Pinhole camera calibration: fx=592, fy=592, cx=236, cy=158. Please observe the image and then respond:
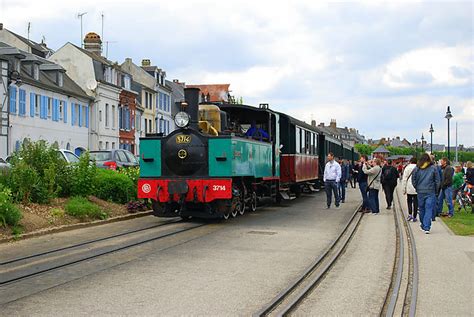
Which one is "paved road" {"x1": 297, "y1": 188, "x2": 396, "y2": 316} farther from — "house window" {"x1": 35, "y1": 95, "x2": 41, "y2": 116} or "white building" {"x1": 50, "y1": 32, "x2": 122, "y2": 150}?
"white building" {"x1": 50, "y1": 32, "x2": 122, "y2": 150}

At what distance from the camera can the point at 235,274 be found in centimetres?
818

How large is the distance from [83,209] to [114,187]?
264 centimetres

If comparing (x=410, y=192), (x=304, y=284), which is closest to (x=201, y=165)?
(x=410, y=192)

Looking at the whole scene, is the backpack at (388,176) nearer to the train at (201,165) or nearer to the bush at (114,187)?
the train at (201,165)

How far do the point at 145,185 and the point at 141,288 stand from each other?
→ 7.33 m

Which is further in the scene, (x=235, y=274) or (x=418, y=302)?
(x=235, y=274)

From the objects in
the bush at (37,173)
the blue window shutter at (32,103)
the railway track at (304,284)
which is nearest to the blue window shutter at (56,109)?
the blue window shutter at (32,103)

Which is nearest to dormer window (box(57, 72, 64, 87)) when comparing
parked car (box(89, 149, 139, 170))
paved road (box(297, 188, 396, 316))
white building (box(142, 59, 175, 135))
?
white building (box(142, 59, 175, 135))

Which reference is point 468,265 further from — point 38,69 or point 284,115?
point 38,69

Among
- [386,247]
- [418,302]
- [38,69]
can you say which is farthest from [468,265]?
[38,69]

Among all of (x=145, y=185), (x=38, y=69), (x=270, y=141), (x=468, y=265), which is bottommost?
(x=468, y=265)

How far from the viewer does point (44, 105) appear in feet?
125

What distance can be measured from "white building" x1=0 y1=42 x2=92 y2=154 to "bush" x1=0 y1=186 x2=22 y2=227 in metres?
23.0

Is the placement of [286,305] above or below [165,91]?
below
